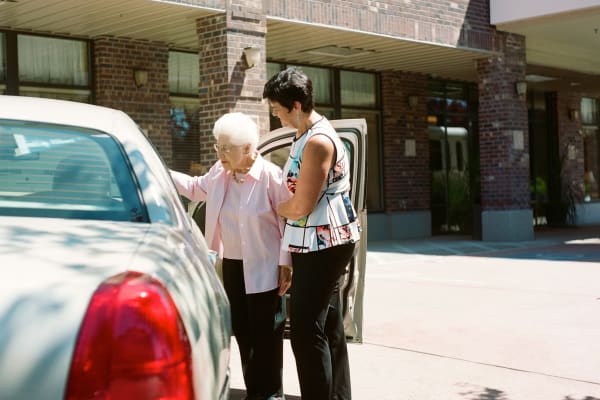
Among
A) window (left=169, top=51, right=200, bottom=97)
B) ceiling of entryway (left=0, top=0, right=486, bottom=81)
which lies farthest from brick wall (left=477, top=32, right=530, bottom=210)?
window (left=169, top=51, right=200, bottom=97)

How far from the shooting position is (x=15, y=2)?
1078 centimetres

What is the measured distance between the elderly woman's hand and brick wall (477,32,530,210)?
41.1ft

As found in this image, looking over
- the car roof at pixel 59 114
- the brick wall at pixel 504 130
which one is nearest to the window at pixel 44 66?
the brick wall at pixel 504 130

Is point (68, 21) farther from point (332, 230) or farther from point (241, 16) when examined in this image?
point (332, 230)

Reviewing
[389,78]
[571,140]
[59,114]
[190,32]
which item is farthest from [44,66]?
[571,140]

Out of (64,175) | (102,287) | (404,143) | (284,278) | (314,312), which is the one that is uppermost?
(404,143)

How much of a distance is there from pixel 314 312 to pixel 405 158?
14.6 meters

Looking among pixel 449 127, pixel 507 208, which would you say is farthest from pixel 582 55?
pixel 507 208

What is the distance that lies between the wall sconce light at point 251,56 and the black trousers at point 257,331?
7590mm

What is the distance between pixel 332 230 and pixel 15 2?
833cm

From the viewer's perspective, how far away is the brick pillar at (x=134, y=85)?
13055mm

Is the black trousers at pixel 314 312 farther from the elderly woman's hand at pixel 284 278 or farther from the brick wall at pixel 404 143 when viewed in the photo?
the brick wall at pixel 404 143

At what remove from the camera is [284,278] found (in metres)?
4.38

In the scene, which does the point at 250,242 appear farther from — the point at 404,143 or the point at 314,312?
the point at 404,143
